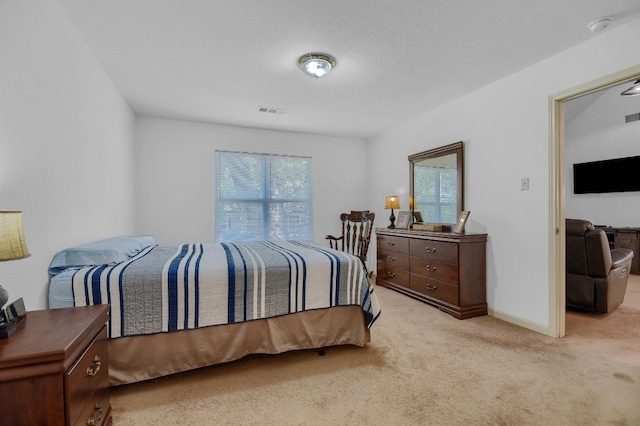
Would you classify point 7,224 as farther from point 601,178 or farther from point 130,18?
point 601,178

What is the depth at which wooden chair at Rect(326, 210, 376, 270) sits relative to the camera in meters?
3.91

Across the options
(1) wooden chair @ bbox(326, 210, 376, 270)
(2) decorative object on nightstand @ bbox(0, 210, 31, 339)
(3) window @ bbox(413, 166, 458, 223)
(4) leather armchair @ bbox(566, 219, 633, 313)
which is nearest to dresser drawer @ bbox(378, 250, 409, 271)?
(1) wooden chair @ bbox(326, 210, 376, 270)

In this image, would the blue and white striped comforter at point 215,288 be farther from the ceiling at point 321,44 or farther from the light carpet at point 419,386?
the ceiling at point 321,44

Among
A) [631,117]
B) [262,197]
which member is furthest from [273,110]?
[631,117]

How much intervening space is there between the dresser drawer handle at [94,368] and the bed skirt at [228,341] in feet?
1.95

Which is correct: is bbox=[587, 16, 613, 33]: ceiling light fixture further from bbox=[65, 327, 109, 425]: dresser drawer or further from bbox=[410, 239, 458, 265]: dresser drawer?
bbox=[65, 327, 109, 425]: dresser drawer

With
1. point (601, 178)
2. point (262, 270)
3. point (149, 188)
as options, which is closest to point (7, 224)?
point (262, 270)

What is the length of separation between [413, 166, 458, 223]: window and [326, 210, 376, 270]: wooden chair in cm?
65

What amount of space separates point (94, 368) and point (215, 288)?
30.2 inches

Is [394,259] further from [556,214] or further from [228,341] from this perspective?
[228,341]

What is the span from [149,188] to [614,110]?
7391 millimetres

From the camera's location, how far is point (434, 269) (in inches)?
128

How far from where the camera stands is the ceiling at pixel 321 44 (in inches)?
75.9

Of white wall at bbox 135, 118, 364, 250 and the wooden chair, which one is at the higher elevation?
white wall at bbox 135, 118, 364, 250
